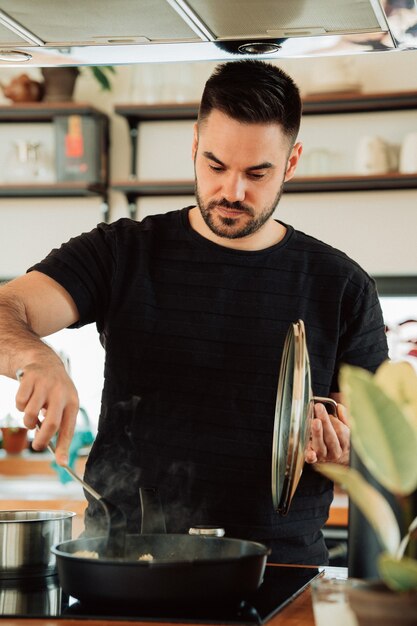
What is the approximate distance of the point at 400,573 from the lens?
0.78m

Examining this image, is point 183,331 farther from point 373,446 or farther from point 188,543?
point 373,446

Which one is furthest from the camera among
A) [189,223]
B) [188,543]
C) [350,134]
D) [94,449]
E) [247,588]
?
[350,134]

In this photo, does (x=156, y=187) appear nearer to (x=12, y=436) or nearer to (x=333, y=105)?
A: (x=333, y=105)

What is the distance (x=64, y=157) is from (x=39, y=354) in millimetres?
2656

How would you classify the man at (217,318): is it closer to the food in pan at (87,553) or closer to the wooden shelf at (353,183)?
the food in pan at (87,553)

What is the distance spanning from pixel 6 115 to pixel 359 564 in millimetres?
3322

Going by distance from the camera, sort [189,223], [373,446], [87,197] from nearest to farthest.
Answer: [373,446] < [189,223] < [87,197]

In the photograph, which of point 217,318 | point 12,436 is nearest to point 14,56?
point 217,318

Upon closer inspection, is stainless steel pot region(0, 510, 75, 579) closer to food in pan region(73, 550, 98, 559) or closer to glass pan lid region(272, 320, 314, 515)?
food in pan region(73, 550, 98, 559)

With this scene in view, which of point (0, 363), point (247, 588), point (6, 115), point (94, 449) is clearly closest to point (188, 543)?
point (247, 588)

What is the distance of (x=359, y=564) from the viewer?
1157mm

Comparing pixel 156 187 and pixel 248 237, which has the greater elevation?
pixel 156 187

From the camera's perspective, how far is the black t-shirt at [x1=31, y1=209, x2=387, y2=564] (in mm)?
1776

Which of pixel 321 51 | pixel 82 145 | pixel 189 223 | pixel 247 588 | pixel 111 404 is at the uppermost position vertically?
pixel 82 145
